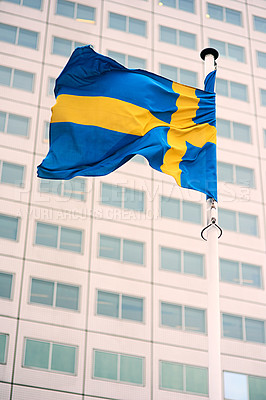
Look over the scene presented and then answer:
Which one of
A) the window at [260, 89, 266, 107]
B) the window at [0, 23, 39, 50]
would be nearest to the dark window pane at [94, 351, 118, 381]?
the window at [0, 23, 39, 50]

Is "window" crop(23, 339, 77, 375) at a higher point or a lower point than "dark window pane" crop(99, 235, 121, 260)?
lower

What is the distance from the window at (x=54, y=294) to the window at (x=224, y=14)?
1918cm

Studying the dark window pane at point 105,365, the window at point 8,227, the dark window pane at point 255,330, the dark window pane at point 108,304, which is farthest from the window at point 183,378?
the window at point 8,227

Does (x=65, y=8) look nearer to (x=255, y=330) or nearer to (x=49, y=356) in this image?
(x=49, y=356)

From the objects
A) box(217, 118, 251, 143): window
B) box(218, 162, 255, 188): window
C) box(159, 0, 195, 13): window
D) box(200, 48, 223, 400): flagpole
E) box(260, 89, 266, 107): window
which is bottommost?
box(200, 48, 223, 400): flagpole

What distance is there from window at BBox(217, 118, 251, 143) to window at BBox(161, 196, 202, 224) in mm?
4671

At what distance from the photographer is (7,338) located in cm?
2950

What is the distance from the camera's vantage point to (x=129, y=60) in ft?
124

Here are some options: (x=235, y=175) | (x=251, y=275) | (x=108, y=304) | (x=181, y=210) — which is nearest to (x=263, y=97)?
(x=235, y=175)

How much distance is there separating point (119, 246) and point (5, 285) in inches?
218

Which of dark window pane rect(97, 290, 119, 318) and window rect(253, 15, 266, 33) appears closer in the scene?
dark window pane rect(97, 290, 119, 318)

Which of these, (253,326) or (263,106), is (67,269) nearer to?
(253,326)

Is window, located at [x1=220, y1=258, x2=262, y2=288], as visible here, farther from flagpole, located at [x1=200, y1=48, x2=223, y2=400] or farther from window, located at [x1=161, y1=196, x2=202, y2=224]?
flagpole, located at [x1=200, y1=48, x2=223, y2=400]

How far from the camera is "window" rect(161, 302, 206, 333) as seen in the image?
32062 mm
